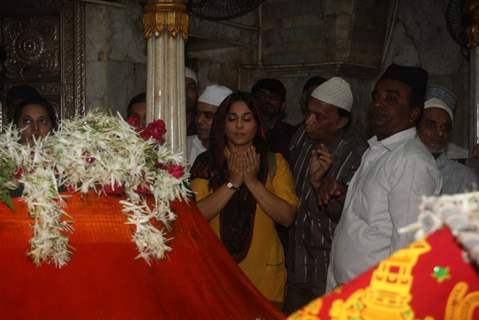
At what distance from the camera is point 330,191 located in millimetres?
4477

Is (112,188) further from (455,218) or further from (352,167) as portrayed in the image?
(455,218)

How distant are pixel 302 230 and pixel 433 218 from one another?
3385mm

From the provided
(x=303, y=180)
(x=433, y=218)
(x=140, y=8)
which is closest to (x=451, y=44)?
(x=140, y=8)

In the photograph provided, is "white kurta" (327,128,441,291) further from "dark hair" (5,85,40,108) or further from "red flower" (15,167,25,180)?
"dark hair" (5,85,40,108)

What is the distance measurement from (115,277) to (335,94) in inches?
82.1

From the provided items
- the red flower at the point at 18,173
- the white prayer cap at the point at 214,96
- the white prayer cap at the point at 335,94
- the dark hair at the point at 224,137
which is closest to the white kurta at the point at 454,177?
the white prayer cap at the point at 335,94

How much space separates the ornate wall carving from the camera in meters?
7.21

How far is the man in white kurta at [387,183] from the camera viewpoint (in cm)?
367

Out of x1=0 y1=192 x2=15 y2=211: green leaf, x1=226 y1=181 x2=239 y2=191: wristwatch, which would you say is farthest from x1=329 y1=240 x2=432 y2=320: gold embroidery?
x1=226 y1=181 x2=239 y2=191: wristwatch

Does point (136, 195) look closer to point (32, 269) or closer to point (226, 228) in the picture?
point (32, 269)

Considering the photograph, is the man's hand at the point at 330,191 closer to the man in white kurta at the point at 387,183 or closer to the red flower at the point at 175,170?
the man in white kurta at the point at 387,183

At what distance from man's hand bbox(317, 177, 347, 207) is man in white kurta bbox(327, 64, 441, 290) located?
0.26 m

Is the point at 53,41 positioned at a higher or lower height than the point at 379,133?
higher

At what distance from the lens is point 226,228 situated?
4660 mm
